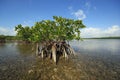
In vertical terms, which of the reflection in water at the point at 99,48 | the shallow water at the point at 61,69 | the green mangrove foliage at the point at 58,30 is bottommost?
the shallow water at the point at 61,69

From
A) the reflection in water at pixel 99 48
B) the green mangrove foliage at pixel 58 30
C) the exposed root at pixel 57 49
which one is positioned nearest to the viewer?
the green mangrove foliage at pixel 58 30

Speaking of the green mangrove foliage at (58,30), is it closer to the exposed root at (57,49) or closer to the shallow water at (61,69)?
the exposed root at (57,49)

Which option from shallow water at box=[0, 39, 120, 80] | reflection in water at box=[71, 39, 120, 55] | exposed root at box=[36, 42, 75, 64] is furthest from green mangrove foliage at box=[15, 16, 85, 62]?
reflection in water at box=[71, 39, 120, 55]

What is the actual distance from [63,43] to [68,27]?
4227mm

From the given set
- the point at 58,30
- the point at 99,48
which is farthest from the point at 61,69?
the point at 99,48

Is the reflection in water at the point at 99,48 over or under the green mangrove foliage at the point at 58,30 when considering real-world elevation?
under

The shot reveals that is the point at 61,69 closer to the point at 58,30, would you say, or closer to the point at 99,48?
the point at 58,30

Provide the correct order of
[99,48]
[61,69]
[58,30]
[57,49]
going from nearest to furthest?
[61,69], [58,30], [57,49], [99,48]

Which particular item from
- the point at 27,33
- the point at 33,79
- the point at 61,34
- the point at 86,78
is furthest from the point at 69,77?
the point at 27,33

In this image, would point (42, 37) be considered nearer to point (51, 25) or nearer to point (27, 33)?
point (51, 25)

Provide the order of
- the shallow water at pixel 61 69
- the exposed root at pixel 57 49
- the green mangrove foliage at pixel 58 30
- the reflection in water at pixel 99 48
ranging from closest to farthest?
the shallow water at pixel 61 69 < the green mangrove foliage at pixel 58 30 < the exposed root at pixel 57 49 < the reflection in water at pixel 99 48

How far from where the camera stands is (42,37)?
22.8 meters

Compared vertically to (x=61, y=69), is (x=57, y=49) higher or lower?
higher

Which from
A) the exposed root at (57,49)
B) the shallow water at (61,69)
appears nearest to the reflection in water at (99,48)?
the exposed root at (57,49)
